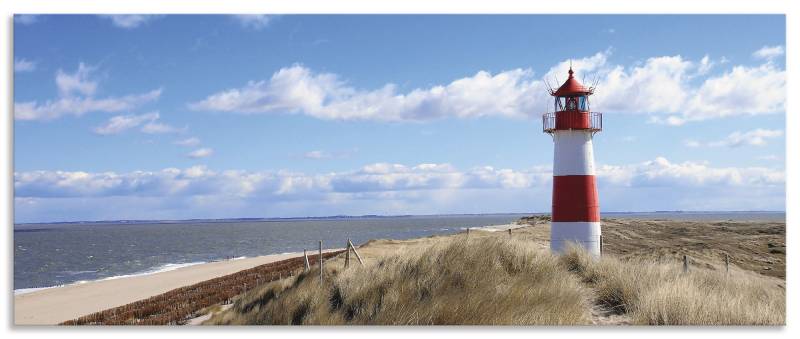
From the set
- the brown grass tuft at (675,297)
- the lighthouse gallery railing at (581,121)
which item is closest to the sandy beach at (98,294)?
the brown grass tuft at (675,297)

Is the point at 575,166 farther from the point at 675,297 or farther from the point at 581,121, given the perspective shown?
the point at 675,297

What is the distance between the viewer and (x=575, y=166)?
934 cm

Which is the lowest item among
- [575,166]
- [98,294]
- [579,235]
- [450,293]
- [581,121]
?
[98,294]

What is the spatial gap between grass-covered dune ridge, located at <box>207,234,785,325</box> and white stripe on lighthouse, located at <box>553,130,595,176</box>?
5.32ft

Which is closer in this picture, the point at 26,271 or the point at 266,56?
the point at 266,56

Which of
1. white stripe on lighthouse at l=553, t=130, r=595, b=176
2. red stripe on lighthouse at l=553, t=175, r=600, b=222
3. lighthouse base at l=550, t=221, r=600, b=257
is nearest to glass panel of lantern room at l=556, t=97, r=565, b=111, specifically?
white stripe on lighthouse at l=553, t=130, r=595, b=176

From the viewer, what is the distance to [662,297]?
6.09 meters

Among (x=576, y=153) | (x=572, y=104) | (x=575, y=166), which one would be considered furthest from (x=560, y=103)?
(x=575, y=166)

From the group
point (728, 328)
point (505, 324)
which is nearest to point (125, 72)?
point (505, 324)

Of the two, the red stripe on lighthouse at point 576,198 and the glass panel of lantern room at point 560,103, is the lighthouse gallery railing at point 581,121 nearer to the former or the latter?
the glass panel of lantern room at point 560,103

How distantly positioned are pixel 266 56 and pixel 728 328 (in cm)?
596

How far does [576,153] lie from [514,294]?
3686 mm

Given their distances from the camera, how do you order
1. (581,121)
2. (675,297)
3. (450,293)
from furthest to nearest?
1. (581,121)
2. (450,293)
3. (675,297)

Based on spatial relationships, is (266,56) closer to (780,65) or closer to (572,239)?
(572,239)
